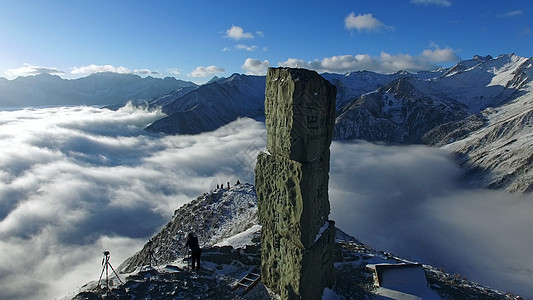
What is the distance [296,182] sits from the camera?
13.5 meters

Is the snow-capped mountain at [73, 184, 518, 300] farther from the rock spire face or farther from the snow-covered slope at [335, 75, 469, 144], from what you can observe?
the snow-covered slope at [335, 75, 469, 144]

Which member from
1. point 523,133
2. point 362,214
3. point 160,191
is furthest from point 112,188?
point 523,133

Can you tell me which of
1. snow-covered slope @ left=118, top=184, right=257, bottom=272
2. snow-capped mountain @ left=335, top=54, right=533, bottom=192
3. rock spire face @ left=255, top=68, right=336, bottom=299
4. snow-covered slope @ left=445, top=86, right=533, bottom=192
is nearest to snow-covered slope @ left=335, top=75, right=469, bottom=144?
snow-capped mountain @ left=335, top=54, right=533, bottom=192

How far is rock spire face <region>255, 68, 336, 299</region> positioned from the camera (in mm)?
13000

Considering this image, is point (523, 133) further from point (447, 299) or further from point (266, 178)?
point (266, 178)

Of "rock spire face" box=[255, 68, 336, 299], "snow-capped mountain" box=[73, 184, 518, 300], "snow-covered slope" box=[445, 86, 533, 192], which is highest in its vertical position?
"rock spire face" box=[255, 68, 336, 299]

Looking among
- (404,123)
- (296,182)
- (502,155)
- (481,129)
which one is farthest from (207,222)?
(404,123)

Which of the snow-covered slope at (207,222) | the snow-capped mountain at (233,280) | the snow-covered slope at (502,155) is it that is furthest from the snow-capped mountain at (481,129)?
the snow-capped mountain at (233,280)

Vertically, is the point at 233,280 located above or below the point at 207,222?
above

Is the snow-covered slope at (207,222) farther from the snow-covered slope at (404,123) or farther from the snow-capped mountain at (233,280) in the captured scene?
the snow-covered slope at (404,123)

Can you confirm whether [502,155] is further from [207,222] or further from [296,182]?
[296,182]

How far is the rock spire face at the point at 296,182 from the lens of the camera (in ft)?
42.7

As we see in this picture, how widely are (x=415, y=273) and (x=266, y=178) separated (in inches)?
454

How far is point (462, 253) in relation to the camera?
5594cm
